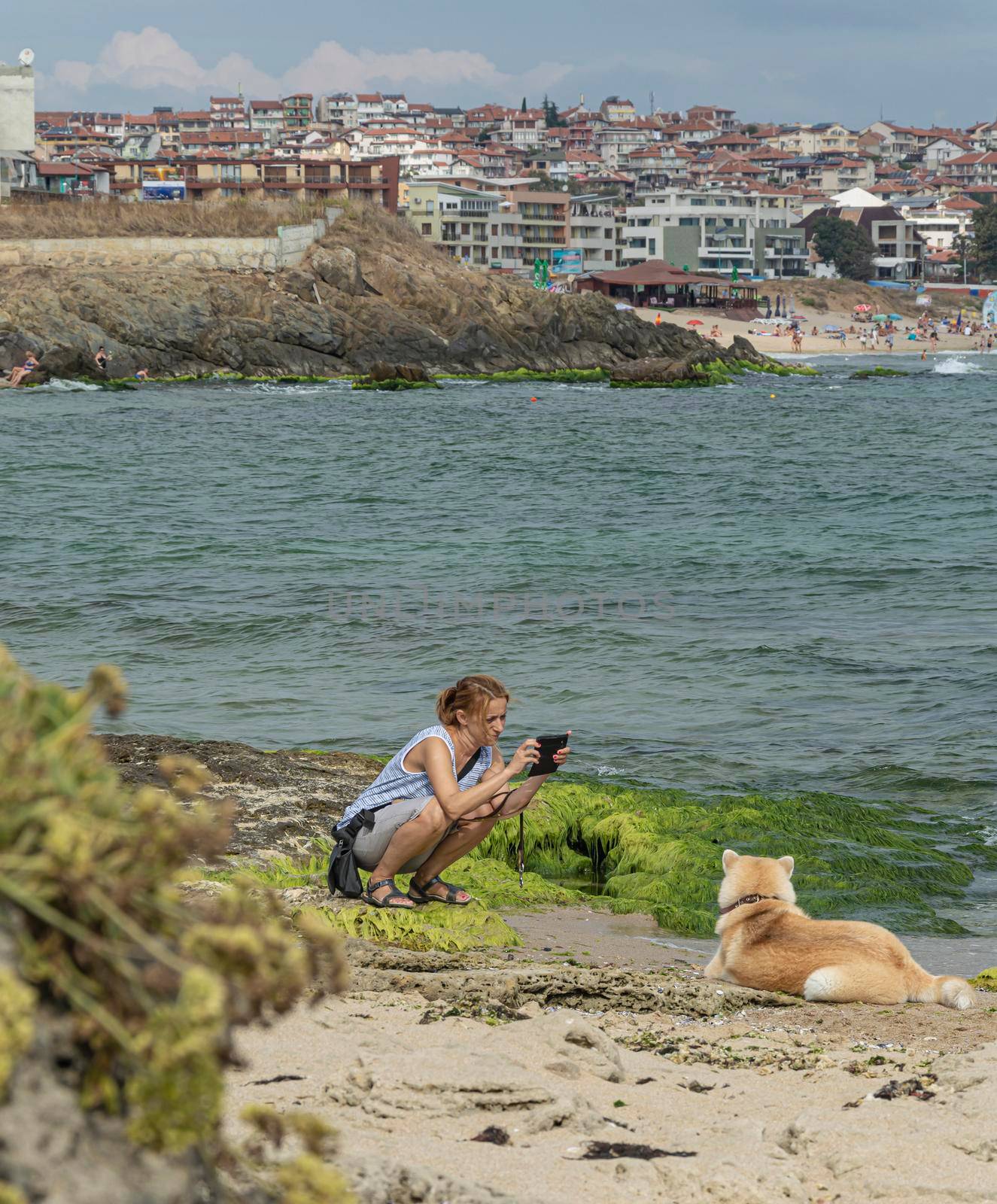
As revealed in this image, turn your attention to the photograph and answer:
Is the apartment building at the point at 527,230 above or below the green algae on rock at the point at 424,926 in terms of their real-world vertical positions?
above

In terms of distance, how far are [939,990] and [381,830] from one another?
255 cm

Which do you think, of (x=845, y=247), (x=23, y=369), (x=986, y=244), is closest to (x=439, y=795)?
(x=23, y=369)

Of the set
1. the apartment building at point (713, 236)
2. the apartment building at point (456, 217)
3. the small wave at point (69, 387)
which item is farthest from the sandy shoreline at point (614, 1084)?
the apartment building at point (713, 236)

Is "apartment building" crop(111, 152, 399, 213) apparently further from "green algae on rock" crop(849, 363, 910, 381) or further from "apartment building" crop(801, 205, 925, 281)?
"apartment building" crop(801, 205, 925, 281)

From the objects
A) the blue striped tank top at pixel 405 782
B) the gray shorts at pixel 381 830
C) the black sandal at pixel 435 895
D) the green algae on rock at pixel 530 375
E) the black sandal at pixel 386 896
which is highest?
the green algae on rock at pixel 530 375

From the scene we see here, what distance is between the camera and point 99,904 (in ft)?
5.08

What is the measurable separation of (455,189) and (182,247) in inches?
2365

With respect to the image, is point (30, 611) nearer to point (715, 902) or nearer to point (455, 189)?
point (715, 902)

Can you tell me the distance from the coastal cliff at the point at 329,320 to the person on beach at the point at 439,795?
2172 inches

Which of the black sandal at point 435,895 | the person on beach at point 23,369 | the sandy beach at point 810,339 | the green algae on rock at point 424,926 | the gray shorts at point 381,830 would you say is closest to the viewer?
the green algae on rock at point 424,926

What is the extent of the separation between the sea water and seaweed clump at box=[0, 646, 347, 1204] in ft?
28.5

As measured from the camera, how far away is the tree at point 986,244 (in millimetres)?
146000

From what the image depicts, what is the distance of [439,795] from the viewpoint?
631 centimetres

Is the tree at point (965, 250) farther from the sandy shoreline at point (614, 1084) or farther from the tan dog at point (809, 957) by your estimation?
the sandy shoreline at point (614, 1084)
